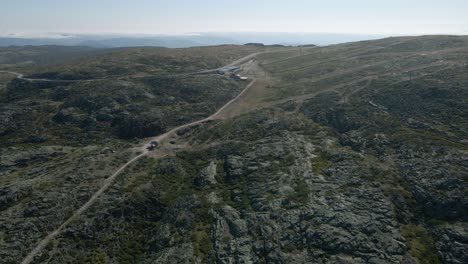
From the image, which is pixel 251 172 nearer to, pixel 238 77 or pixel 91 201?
pixel 91 201

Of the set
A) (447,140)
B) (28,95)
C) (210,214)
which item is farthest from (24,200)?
(447,140)

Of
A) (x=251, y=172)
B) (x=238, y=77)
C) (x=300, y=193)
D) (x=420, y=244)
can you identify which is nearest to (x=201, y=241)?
(x=300, y=193)

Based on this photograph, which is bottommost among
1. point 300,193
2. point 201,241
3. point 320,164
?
point 201,241

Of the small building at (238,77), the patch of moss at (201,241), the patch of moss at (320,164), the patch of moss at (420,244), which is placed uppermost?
the small building at (238,77)

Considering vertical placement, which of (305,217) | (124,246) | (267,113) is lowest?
(124,246)

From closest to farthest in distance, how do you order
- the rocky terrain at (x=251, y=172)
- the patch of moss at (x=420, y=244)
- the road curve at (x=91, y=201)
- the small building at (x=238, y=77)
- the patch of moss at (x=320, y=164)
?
the patch of moss at (x=420, y=244), the rocky terrain at (x=251, y=172), the road curve at (x=91, y=201), the patch of moss at (x=320, y=164), the small building at (x=238, y=77)

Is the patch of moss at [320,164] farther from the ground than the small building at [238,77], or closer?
closer

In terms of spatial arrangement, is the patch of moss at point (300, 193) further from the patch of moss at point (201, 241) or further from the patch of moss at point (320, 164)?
the patch of moss at point (201, 241)

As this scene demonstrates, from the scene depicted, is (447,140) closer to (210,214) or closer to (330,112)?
(330,112)

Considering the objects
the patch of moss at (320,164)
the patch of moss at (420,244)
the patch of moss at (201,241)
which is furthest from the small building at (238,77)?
the patch of moss at (420,244)
